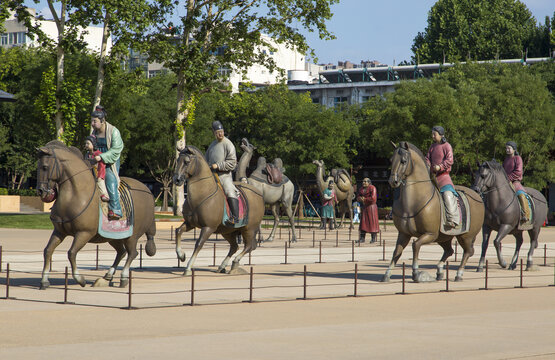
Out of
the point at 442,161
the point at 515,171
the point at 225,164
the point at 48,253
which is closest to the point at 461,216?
the point at 442,161

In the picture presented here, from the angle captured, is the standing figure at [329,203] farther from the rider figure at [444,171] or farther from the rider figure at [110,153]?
the rider figure at [110,153]

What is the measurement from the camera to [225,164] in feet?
62.1

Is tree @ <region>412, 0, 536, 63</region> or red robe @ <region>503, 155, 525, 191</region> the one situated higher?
tree @ <region>412, 0, 536, 63</region>

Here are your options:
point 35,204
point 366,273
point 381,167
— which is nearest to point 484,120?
point 381,167

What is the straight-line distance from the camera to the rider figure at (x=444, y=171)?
17.6m

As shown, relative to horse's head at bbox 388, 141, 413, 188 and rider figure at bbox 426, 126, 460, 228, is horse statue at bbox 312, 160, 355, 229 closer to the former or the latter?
rider figure at bbox 426, 126, 460, 228

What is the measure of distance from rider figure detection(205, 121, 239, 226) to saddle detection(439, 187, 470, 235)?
4481 millimetres

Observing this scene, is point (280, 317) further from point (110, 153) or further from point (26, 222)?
point (26, 222)

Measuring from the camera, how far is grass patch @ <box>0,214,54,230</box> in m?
39.3

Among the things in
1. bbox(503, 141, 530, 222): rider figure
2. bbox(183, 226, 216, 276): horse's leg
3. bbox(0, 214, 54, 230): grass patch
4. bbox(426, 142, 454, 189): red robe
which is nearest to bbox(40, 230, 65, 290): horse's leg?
bbox(183, 226, 216, 276): horse's leg

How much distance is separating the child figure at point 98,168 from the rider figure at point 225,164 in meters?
3.55

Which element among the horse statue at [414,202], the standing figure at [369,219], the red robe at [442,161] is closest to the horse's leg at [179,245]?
the horse statue at [414,202]

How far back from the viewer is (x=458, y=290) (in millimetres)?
16031

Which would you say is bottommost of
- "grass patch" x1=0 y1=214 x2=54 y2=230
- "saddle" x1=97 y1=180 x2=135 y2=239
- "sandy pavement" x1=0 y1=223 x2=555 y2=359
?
"grass patch" x1=0 y1=214 x2=54 y2=230
